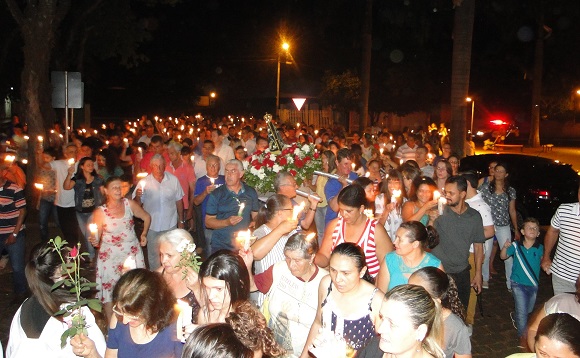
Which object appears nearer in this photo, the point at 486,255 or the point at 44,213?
the point at 486,255

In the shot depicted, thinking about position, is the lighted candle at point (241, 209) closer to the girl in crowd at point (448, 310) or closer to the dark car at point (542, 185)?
the girl in crowd at point (448, 310)

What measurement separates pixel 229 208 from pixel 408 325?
4.60 meters

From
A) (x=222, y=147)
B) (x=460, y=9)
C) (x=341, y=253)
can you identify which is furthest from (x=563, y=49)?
(x=341, y=253)

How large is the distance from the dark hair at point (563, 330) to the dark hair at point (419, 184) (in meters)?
3.92

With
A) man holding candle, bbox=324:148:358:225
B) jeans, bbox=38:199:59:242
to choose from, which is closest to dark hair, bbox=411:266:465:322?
man holding candle, bbox=324:148:358:225

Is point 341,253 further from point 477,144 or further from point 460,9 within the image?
point 477,144

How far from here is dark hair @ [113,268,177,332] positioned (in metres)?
3.88

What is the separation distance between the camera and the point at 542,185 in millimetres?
13156

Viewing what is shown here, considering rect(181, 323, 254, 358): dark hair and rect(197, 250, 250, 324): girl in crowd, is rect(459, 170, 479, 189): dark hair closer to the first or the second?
rect(197, 250, 250, 324): girl in crowd

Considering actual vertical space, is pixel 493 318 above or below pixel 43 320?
below

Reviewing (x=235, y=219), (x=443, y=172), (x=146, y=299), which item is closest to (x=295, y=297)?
(x=146, y=299)

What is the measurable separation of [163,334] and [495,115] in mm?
51936

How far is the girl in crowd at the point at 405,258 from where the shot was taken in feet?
17.6

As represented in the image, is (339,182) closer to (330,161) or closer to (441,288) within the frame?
→ (330,161)
